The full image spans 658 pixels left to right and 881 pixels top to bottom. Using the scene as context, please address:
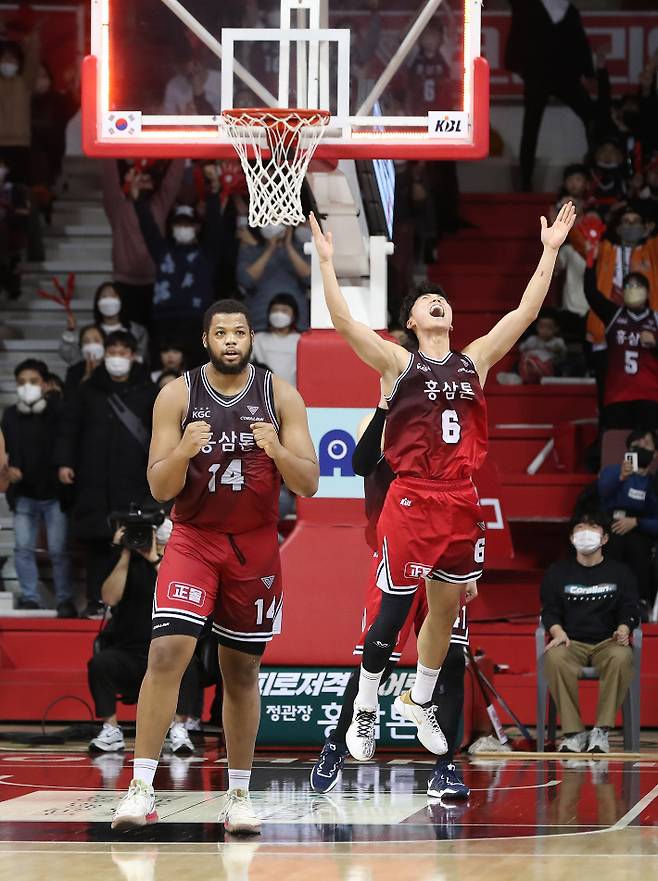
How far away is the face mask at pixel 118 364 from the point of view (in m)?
12.4

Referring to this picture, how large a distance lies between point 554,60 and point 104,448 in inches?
294

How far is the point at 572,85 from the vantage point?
17156 mm

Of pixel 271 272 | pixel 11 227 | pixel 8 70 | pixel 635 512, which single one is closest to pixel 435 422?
pixel 635 512

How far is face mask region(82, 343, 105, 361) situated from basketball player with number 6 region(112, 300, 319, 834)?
646 centimetres

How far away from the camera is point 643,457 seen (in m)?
12.4

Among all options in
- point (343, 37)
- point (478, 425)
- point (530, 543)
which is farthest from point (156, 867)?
point (530, 543)

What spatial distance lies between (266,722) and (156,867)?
432 cm

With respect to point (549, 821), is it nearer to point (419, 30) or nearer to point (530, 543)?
point (419, 30)

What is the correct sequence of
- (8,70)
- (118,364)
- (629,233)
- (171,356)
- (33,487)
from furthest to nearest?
(8,70) < (629,233) < (171,356) < (33,487) < (118,364)

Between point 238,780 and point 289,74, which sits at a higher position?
point 289,74

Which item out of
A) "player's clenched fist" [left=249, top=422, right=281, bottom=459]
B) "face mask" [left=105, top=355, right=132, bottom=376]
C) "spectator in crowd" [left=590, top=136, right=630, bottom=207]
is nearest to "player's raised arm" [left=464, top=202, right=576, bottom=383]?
"player's clenched fist" [left=249, top=422, right=281, bottom=459]

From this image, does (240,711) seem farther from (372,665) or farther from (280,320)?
(280,320)

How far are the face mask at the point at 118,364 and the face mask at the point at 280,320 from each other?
1282 millimetres

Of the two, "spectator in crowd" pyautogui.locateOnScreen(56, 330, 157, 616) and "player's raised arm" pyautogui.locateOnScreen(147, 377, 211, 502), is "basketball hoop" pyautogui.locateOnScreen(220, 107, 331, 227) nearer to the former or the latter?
"player's raised arm" pyautogui.locateOnScreen(147, 377, 211, 502)
